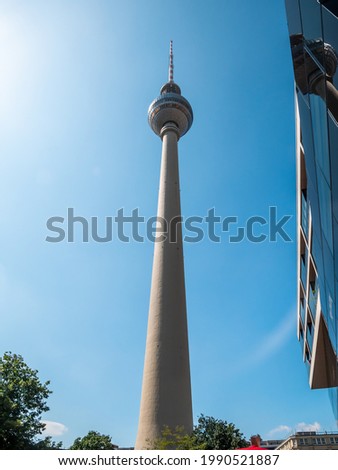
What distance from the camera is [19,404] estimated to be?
30.0m

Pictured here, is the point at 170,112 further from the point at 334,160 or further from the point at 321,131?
the point at 334,160

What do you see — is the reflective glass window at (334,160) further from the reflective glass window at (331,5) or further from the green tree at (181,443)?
the green tree at (181,443)

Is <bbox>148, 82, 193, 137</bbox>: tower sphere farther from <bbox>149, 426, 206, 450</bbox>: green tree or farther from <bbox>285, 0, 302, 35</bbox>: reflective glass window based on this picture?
<bbox>285, 0, 302, 35</bbox>: reflective glass window

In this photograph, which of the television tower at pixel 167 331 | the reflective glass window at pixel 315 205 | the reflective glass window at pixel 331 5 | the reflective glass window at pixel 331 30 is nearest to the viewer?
the reflective glass window at pixel 331 5

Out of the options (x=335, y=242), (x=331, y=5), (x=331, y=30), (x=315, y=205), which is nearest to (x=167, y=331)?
(x=315, y=205)

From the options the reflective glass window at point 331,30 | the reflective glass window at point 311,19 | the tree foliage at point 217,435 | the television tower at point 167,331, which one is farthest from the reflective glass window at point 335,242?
the television tower at point 167,331

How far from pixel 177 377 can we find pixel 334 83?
31.1m

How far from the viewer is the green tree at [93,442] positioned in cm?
5747

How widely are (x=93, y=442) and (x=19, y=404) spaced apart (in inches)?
1354

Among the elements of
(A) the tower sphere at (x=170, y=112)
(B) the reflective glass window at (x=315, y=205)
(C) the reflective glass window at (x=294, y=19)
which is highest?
(A) the tower sphere at (x=170, y=112)

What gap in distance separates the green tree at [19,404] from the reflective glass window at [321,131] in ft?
85.6
